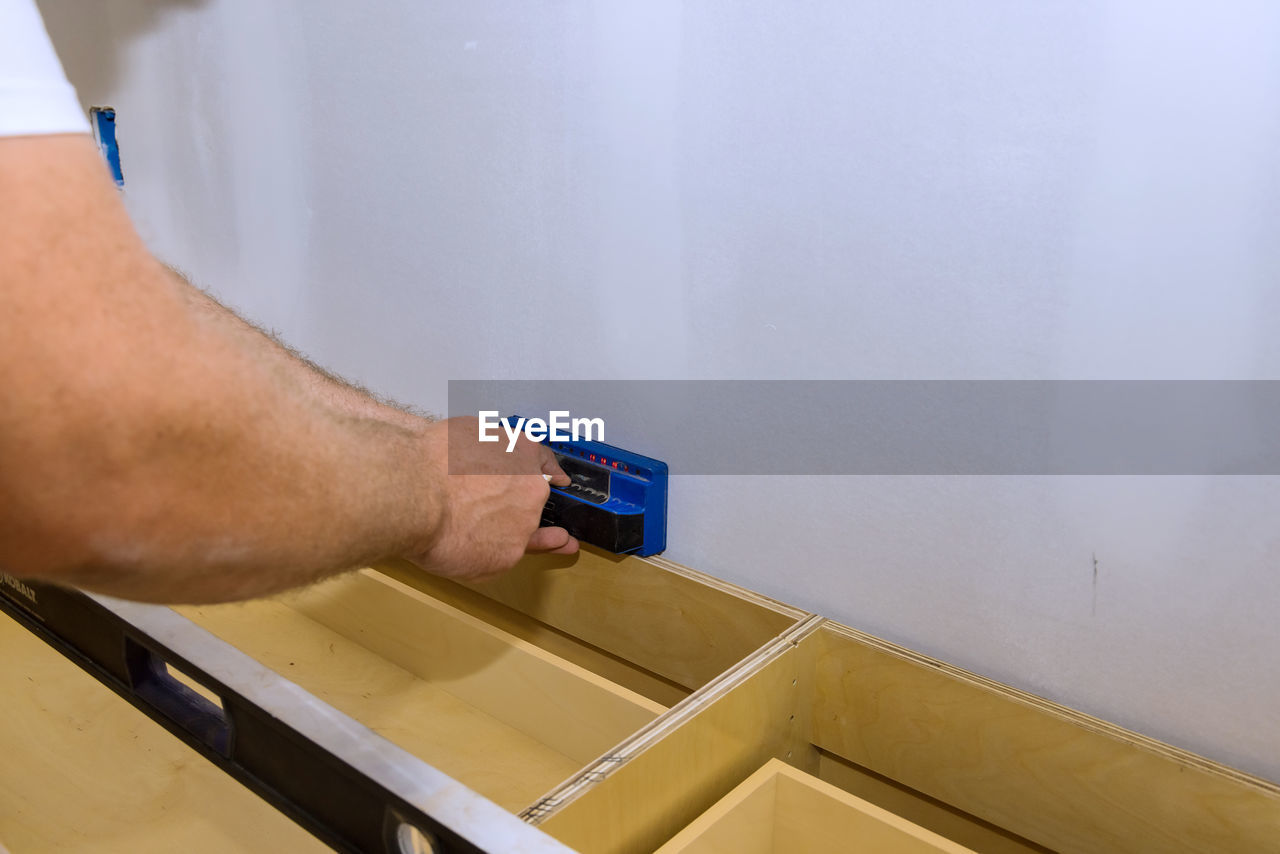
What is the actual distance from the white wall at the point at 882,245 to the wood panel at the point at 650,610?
0.04 metres

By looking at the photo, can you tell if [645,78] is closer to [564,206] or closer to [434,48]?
[564,206]

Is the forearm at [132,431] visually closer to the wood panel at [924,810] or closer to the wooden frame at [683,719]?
the wooden frame at [683,719]

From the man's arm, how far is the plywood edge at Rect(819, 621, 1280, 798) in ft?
1.94

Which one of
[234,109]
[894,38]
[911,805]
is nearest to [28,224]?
[894,38]

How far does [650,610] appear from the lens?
112cm

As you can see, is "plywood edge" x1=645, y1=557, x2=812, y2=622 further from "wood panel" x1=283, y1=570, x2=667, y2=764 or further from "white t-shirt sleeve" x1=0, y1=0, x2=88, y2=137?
"white t-shirt sleeve" x1=0, y1=0, x2=88, y2=137

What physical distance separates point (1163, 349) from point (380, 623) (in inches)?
39.3

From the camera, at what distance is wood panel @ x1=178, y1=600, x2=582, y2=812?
1.04 meters

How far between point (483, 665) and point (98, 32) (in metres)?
1.33

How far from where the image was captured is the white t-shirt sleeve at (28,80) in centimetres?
36

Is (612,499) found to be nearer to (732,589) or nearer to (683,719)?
(732,589)

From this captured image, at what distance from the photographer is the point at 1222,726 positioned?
78 cm

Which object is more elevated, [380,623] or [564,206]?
[564,206]

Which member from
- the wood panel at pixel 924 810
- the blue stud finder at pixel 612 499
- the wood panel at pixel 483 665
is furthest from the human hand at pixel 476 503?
the wood panel at pixel 924 810
